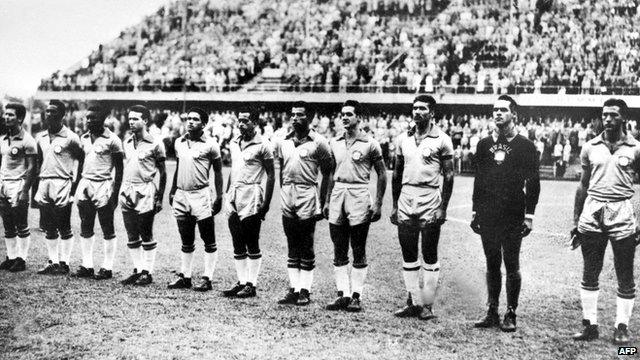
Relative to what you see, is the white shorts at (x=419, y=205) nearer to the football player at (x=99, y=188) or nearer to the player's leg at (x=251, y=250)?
the player's leg at (x=251, y=250)

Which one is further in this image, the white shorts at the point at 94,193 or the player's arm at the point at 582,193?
the white shorts at the point at 94,193

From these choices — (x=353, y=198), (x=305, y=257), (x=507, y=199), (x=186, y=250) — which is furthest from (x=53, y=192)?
(x=507, y=199)

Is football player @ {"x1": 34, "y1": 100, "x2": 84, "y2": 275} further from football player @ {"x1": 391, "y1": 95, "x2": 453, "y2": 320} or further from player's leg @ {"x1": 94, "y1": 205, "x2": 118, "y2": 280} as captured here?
football player @ {"x1": 391, "y1": 95, "x2": 453, "y2": 320}

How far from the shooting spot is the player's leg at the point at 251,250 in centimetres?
773

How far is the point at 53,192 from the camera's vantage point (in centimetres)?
871

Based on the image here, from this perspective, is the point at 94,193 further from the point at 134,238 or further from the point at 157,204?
the point at 157,204

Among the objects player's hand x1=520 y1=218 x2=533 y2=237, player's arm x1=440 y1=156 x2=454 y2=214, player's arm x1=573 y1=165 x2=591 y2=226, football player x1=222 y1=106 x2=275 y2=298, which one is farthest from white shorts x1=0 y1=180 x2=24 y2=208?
player's arm x1=573 y1=165 x2=591 y2=226

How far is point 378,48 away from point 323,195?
1053 inches

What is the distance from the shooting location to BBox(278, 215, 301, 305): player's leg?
7.50m

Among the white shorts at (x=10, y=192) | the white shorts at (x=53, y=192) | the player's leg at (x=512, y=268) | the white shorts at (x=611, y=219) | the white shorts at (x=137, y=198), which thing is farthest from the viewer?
the white shorts at (x=10, y=192)

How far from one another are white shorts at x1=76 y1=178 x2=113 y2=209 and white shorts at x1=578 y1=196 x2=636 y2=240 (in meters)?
5.71

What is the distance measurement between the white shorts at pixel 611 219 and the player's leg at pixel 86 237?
593cm

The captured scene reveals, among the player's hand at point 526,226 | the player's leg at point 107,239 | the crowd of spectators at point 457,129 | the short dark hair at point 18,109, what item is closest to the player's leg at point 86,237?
the player's leg at point 107,239

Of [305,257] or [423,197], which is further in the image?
[305,257]
